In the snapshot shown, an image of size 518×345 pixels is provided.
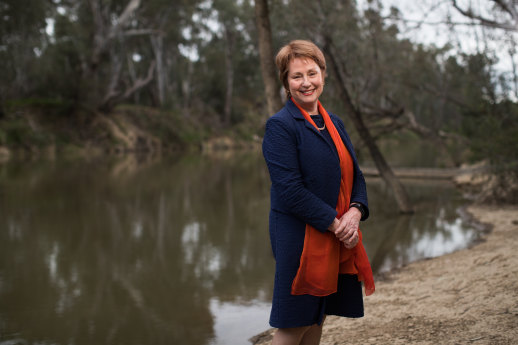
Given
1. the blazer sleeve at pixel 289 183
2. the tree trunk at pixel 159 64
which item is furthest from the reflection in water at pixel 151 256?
the tree trunk at pixel 159 64

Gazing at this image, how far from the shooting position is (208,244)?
25.3 feet

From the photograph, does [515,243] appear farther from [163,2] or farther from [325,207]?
[163,2]

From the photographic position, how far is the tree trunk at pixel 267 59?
6.71 meters

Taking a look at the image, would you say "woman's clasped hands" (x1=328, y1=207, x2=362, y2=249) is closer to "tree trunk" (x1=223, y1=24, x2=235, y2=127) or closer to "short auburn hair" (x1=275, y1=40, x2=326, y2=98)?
"short auburn hair" (x1=275, y1=40, x2=326, y2=98)

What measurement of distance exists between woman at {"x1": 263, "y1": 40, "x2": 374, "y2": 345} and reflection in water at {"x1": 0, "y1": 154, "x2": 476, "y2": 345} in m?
1.96

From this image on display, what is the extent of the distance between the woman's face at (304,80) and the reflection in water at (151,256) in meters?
2.41

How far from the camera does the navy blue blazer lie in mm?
2135

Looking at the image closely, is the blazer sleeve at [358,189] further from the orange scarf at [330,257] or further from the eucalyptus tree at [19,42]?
the eucalyptus tree at [19,42]

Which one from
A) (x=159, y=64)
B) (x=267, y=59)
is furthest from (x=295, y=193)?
(x=159, y=64)

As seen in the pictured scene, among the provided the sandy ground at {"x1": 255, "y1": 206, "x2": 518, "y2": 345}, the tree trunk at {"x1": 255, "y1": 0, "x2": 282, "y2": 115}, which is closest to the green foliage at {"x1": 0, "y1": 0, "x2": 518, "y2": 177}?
the tree trunk at {"x1": 255, "y1": 0, "x2": 282, "y2": 115}

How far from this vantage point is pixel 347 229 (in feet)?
7.07

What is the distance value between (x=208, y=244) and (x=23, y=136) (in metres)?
24.8

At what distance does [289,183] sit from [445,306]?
228 centimetres

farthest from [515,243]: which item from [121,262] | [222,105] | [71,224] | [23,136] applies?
[222,105]
